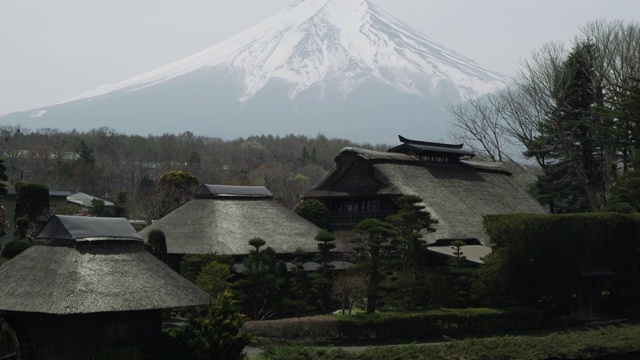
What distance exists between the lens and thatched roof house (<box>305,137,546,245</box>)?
158 feet

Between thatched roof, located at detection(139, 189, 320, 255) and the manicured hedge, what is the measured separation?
33.1 feet

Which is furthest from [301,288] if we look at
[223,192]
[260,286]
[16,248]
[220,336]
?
[16,248]

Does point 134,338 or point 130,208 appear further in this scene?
point 130,208

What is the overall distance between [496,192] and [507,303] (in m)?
20.0

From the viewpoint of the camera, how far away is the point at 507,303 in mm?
37719

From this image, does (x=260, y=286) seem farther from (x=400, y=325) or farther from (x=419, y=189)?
(x=419, y=189)

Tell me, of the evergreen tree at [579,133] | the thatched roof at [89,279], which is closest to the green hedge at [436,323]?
the thatched roof at [89,279]

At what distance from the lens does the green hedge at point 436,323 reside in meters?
31.7

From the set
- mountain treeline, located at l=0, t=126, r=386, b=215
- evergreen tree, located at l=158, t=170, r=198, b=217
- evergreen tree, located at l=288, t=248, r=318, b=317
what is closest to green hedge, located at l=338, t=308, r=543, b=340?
evergreen tree, located at l=288, t=248, r=318, b=317

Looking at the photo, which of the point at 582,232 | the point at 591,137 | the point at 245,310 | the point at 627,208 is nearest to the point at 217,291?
the point at 245,310

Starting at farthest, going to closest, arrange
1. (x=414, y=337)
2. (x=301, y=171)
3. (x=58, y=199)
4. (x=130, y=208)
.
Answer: (x=301, y=171), (x=130, y=208), (x=58, y=199), (x=414, y=337)

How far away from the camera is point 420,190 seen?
49.5 meters

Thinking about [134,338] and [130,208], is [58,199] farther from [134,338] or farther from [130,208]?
[134,338]

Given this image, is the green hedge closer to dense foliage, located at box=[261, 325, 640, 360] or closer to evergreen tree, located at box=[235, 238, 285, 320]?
dense foliage, located at box=[261, 325, 640, 360]
